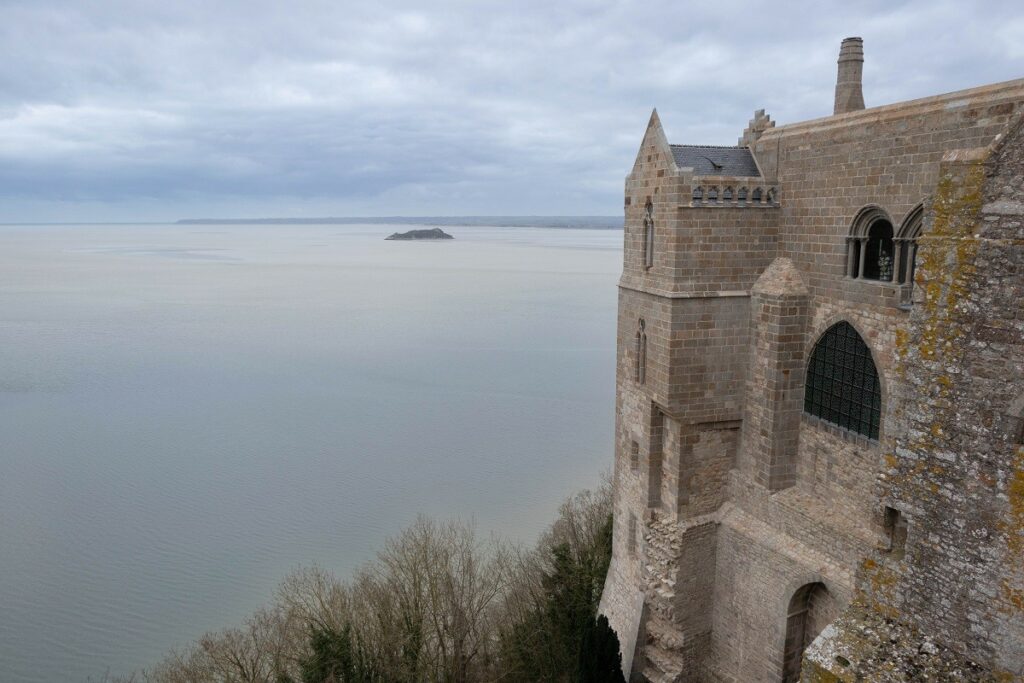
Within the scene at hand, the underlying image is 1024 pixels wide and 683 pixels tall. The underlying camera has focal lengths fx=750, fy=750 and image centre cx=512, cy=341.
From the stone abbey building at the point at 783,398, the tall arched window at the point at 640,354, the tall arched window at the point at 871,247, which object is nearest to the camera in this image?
the stone abbey building at the point at 783,398

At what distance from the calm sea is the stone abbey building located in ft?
43.5

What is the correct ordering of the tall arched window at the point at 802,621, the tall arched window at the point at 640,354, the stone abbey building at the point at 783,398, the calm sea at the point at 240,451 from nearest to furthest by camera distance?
the stone abbey building at the point at 783,398
the tall arched window at the point at 802,621
the tall arched window at the point at 640,354
the calm sea at the point at 240,451

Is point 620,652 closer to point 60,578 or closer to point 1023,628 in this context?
point 1023,628

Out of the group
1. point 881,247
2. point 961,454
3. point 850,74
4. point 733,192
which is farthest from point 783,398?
point 961,454

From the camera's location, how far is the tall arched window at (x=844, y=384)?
13.1m

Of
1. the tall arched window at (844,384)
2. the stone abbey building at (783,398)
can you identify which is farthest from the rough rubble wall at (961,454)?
the tall arched window at (844,384)

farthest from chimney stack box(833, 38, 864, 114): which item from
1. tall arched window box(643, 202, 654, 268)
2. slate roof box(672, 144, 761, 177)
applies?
tall arched window box(643, 202, 654, 268)

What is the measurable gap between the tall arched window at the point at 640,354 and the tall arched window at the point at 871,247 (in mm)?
4487

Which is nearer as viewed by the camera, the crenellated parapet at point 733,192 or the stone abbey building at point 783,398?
the stone abbey building at point 783,398

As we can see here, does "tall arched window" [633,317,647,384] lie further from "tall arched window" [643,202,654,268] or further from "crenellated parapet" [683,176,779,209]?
"crenellated parapet" [683,176,779,209]

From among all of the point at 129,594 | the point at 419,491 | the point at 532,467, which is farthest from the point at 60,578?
the point at 532,467

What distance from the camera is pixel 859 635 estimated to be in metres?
6.35

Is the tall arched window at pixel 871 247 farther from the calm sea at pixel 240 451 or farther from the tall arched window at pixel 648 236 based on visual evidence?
the calm sea at pixel 240 451

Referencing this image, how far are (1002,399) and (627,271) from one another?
1190 cm
